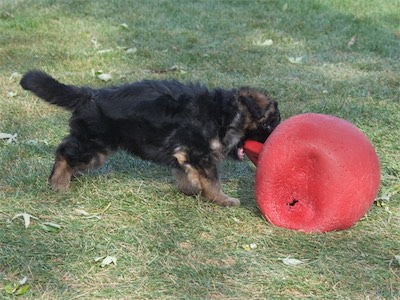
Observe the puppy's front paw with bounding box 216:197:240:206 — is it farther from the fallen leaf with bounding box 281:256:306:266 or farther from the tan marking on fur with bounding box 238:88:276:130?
the fallen leaf with bounding box 281:256:306:266

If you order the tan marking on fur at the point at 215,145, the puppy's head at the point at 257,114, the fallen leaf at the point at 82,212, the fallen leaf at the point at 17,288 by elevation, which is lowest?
the fallen leaf at the point at 82,212

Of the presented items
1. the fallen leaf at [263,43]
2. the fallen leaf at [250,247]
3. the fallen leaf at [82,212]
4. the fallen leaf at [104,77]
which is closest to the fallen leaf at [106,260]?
the fallen leaf at [82,212]

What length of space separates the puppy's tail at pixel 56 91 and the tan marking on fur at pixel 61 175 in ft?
1.49

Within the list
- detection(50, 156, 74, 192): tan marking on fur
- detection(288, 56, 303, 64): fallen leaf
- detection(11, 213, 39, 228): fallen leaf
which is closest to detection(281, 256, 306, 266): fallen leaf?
detection(11, 213, 39, 228): fallen leaf

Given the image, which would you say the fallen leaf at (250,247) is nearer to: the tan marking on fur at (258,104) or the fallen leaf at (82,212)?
the tan marking on fur at (258,104)

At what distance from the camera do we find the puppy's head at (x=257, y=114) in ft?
16.1

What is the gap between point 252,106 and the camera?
489cm

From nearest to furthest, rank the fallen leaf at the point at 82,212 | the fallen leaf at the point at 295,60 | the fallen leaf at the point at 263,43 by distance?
the fallen leaf at the point at 82,212 < the fallen leaf at the point at 295,60 < the fallen leaf at the point at 263,43

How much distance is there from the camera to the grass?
12.6 feet

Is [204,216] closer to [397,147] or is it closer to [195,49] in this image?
[397,147]

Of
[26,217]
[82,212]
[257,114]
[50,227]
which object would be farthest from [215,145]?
[26,217]

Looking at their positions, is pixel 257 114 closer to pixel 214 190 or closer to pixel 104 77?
pixel 214 190

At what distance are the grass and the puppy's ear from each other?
0.74m

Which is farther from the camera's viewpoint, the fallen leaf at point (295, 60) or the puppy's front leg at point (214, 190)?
the fallen leaf at point (295, 60)
